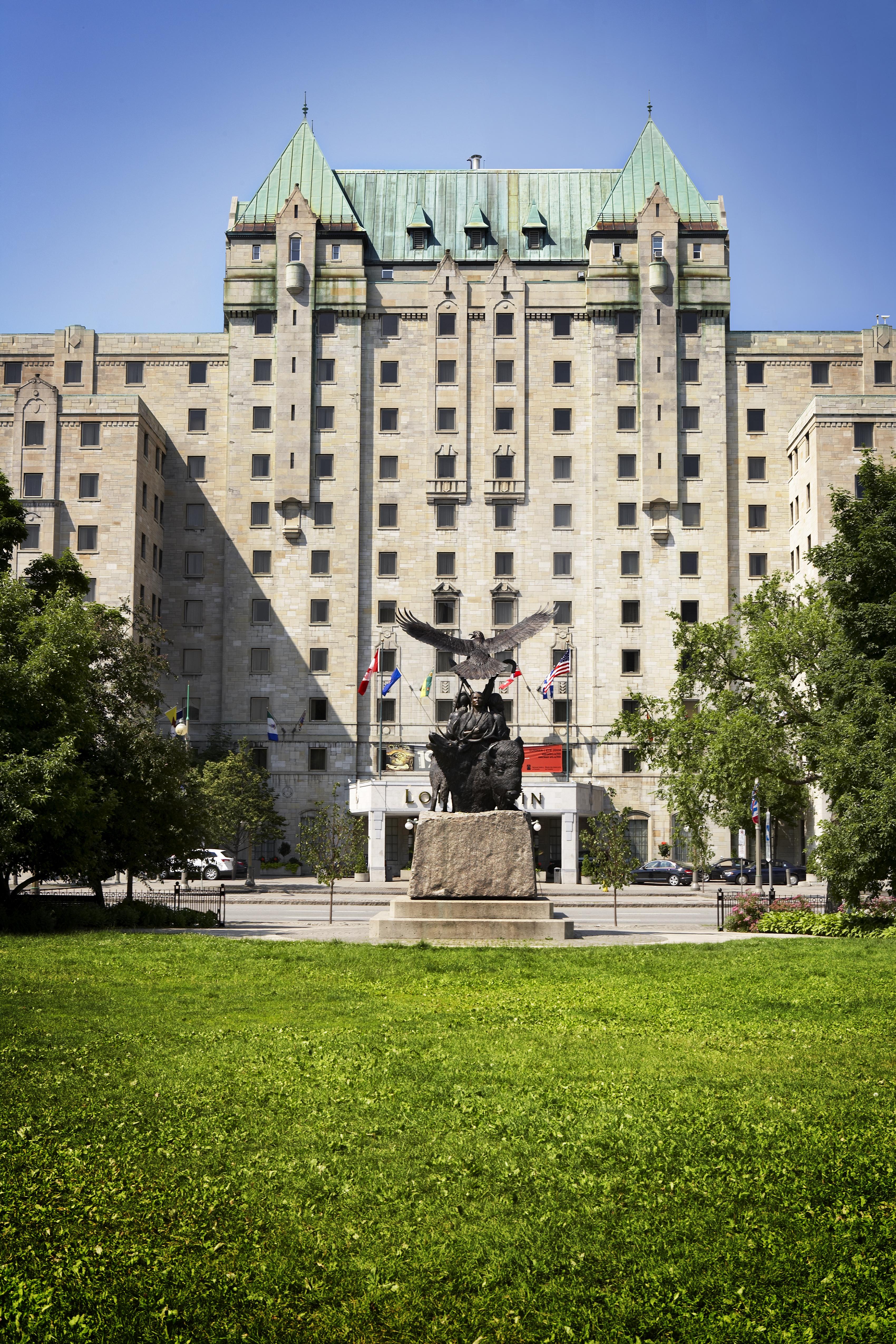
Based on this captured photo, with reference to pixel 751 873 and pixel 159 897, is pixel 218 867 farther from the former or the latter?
pixel 751 873

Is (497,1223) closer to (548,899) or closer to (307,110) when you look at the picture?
(548,899)

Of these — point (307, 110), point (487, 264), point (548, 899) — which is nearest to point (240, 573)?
point (487, 264)

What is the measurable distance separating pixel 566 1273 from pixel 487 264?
7620 centimetres

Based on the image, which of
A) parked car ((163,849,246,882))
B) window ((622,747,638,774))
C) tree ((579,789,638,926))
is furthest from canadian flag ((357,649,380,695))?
tree ((579,789,638,926))

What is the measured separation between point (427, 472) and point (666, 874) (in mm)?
28306

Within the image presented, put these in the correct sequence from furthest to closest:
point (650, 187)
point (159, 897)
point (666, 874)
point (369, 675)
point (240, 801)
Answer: point (650, 187), point (369, 675), point (666, 874), point (240, 801), point (159, 897)

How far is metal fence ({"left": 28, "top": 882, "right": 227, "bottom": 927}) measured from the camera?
30.0 m

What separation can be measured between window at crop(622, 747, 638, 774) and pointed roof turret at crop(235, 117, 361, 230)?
36.5m

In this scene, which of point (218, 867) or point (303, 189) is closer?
point (218, 867)

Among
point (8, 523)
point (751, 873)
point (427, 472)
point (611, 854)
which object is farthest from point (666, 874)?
point (8, 523)

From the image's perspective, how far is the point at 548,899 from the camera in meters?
23.9

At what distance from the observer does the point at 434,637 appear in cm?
2722

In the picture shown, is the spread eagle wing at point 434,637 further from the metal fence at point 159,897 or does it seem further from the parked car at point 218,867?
the parked car at point 218,867

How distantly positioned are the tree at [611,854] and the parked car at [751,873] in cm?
1500
